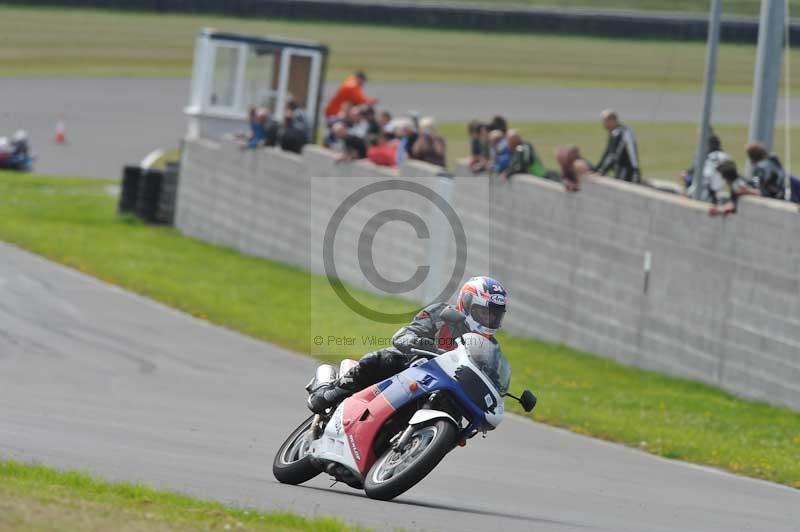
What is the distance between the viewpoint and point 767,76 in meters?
19.1

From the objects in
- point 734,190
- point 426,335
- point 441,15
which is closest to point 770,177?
point 734,190

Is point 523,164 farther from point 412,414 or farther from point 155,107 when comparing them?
point 155,107

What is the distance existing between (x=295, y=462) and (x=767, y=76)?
10.8 meters

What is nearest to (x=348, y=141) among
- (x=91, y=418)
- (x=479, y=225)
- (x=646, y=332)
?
(x=479, y=225)

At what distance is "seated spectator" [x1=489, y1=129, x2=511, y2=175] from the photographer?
21641mm

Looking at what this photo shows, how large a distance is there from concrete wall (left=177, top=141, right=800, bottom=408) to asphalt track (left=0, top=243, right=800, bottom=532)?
2.68 m

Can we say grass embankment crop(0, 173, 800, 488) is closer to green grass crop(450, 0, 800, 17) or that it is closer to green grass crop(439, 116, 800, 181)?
green grass crop(439, 116, 800, 181)

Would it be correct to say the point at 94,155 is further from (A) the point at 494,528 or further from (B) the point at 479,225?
(A) the point at 494,528

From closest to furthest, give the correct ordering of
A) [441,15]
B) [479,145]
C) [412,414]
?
[412,414], [479,145], [441,15]

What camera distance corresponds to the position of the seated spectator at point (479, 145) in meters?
22.2

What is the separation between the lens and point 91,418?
1317 cm

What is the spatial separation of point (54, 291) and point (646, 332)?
28.7 ft

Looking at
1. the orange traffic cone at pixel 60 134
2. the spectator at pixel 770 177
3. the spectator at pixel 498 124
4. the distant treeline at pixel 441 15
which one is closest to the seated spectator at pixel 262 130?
the spectator at pixel 498 124

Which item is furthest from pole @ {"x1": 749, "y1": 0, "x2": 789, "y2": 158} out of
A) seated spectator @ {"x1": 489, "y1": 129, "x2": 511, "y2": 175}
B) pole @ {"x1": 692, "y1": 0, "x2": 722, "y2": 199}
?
seated spectator @ {"x1": 489, "y1": 129, "x2": 511, "y2": 175}
